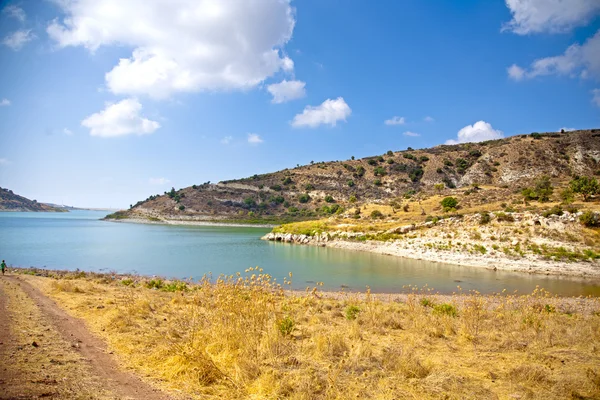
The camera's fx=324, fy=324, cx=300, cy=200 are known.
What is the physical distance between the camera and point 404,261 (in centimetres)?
3566

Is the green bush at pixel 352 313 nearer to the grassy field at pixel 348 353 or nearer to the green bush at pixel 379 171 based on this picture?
the grassy field at pixel 348 353

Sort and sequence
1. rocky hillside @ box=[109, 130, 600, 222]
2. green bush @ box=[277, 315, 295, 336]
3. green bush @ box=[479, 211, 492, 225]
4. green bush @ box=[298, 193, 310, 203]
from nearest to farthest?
green bush @ box=[277, 315, 295, 336]
green bush @ box=[479, 211, 492, 225]
rocky hillside @ box=[109, 130, 600, 222]
green bush @ box=[298, 193, 310, 203]

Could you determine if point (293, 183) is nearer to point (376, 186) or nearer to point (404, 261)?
point (376, 186)

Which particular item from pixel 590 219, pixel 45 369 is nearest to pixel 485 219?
pixel 590 219

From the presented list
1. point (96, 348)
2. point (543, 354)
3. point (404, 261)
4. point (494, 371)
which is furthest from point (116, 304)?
point (404, 261)

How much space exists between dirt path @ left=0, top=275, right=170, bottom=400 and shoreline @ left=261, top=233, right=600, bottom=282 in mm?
32567

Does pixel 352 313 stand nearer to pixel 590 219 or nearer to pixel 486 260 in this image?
pixel 486 260

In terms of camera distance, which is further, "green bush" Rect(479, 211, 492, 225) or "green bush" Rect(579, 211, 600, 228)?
"green bush" Rect(479, 211, 492, 225)

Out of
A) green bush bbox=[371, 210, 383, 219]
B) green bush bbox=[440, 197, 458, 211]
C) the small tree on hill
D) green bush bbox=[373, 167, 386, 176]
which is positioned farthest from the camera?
green bush bbox=[373, 167, 386, 176]

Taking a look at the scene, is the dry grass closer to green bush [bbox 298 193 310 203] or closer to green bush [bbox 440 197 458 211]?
green bush [bbox 440 197 458 211]

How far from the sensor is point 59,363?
6.15 meters

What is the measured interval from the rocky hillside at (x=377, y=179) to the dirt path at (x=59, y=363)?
6820 cm

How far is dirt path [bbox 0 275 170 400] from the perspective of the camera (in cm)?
508

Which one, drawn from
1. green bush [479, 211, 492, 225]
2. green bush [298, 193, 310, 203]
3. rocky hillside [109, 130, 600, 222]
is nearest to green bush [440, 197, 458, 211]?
green bush [479, 211, 492, 225]
